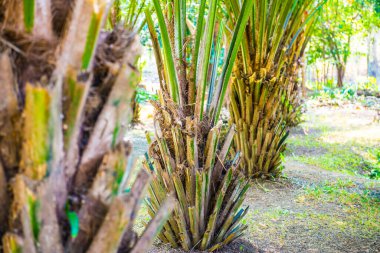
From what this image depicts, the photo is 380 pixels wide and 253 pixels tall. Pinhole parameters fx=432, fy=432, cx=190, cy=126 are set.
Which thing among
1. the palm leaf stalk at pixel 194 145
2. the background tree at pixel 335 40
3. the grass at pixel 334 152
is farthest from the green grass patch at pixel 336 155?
the background tree at pixel 335 40

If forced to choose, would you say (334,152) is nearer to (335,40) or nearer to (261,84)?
(261,84)

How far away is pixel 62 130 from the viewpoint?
81cm

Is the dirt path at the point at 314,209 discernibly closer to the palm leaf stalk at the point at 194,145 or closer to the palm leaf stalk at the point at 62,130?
the palm leaf stalk at the point at 194,145

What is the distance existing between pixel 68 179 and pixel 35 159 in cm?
8

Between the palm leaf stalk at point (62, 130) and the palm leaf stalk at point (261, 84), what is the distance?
2.84 meters

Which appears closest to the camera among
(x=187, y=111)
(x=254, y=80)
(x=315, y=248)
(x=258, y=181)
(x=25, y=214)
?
(x=25, y=214)

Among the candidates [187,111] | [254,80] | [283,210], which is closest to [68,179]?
[187,111]

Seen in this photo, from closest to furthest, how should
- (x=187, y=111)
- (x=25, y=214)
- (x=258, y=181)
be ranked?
(x=25, y=214) → (x=187, y=111) → (x=258, y=181)

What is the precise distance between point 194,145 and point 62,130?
1.49 meters

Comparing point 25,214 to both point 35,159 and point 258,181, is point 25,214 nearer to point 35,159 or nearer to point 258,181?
point 35,159

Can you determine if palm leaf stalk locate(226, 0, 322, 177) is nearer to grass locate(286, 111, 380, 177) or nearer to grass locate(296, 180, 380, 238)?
grass locate(296, 180, 380, 238)

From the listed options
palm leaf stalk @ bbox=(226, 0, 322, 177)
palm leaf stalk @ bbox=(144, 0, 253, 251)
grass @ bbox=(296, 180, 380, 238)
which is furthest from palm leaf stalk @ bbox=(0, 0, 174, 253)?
palm leaf stalk @ bbox=(226, 0, 322, 177)

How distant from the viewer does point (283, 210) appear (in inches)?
138

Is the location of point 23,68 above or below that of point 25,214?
above
